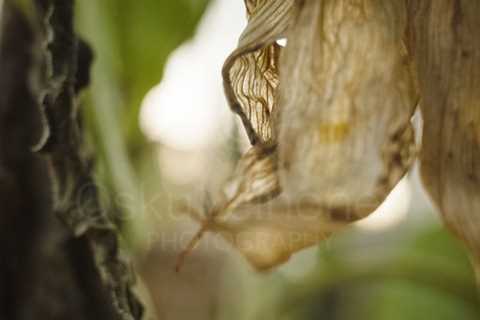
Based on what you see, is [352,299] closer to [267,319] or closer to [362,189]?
[267,319]

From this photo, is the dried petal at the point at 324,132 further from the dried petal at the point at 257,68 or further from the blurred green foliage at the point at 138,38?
the blurred green foliage at the point at 138,38

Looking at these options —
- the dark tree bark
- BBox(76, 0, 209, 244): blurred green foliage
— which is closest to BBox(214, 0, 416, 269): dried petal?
the dark tree bark

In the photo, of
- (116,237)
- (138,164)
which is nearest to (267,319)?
(138,164)

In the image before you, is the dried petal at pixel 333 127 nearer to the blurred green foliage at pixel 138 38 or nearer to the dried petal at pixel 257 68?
the dried petal at pixel 257 68

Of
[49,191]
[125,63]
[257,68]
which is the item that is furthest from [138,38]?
[257,68]

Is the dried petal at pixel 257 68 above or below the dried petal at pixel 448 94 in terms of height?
above

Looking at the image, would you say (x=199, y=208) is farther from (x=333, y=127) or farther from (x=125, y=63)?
(x=125, y=63)

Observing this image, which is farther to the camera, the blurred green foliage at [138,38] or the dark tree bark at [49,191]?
the blurred green foliage at [138,38]

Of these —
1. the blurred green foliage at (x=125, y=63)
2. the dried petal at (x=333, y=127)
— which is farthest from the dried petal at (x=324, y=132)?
the blurred green foliage at (x=125, y=63)
